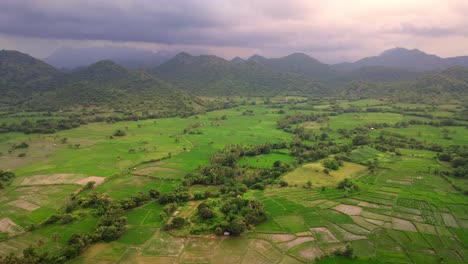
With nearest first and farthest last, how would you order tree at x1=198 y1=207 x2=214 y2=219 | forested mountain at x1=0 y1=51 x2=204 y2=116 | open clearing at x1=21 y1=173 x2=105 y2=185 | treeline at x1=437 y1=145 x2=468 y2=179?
tree at x1=198 y1=207 x2=214 y2=219, open clearing at x1=21 y1=173 x2=105 y2=185, treeline at x1=437 y1=145 x2=468 y2=179, forested mountain at x1=0 y1=51 x2=204 y2=116

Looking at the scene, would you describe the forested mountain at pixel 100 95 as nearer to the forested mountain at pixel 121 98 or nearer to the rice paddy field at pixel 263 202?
the forested mountain at pixel 121 98

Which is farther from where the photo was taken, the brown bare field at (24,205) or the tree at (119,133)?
the tree at (119,133)

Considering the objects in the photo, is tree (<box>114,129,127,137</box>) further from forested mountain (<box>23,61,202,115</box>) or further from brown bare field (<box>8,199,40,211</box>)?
brown bare field (<box>8,199,40,211</box>)

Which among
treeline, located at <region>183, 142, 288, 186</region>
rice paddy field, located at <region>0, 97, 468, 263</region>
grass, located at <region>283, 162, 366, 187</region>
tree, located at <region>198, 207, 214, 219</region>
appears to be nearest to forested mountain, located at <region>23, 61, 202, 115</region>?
rice paddy field, located at <region>0, 97, 468, 263</region>

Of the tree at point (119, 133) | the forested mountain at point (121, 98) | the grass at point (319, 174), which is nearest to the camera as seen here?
the grass at point (319, 174)

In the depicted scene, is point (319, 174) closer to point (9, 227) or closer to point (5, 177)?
point (9, 227)

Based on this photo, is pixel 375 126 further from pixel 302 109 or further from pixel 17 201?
pixel 17 201

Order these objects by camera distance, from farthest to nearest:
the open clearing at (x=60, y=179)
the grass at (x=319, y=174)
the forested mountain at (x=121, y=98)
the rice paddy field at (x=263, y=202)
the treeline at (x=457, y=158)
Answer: the forested mountain at (x=121, y=98)
the treeline at (x=457, y=158)
the grass at (x=319, y=174)
the open clearing at (x=60, y=179)
the rice paddy field at (x=263, y=202)

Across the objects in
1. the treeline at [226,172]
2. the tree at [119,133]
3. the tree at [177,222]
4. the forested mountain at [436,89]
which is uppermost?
the forested mountain at [436,89]

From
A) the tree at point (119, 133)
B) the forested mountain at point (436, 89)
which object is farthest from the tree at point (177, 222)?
the forested mountain at point (436, 89)
